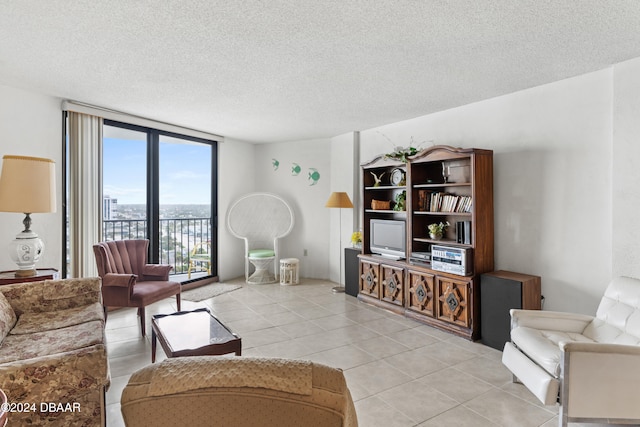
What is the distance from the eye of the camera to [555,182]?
3289 mm

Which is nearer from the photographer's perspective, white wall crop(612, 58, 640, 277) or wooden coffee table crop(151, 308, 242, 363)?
wooden coffee table crop(151, 308, 242, 363)

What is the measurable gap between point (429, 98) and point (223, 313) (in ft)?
11.3

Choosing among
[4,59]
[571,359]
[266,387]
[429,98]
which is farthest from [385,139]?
[266,387]

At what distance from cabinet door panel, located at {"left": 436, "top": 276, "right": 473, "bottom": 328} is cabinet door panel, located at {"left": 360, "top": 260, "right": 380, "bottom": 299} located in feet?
3.23

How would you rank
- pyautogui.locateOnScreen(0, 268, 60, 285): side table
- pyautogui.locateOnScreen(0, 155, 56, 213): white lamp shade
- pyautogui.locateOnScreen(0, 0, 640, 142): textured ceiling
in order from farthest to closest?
1. pyautogui.locateOnScreen(0, 268, 60, 285): side table
2. pyautogui.locateOnScreen(0, 155, 56, 213): white lamp shade
3. pyautogui.locateOnScreen(0, 0, 640, 142): textured ceiling

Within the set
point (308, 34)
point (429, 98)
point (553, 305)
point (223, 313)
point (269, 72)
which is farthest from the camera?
point (223, 313)

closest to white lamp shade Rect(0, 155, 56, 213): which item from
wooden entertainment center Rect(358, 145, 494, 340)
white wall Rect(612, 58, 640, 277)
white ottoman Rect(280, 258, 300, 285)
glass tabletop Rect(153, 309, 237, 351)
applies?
glass tabletop Rect(153, 309, 237, 351)

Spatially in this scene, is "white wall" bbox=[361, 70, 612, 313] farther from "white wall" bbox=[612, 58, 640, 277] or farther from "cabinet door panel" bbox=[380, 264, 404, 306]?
"cabinet door panel" bbox=[380, 264, 404, 306]

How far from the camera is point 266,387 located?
0.94 metres

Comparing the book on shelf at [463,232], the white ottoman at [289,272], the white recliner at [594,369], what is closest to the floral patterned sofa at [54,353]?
the white recliner at [594,369]

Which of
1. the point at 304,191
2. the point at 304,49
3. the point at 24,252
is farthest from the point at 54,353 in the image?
the point at 304,191

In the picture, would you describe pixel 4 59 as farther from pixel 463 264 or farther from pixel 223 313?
pixel 463 264

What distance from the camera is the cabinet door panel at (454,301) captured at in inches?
138

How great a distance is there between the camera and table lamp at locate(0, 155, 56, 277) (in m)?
2.88
